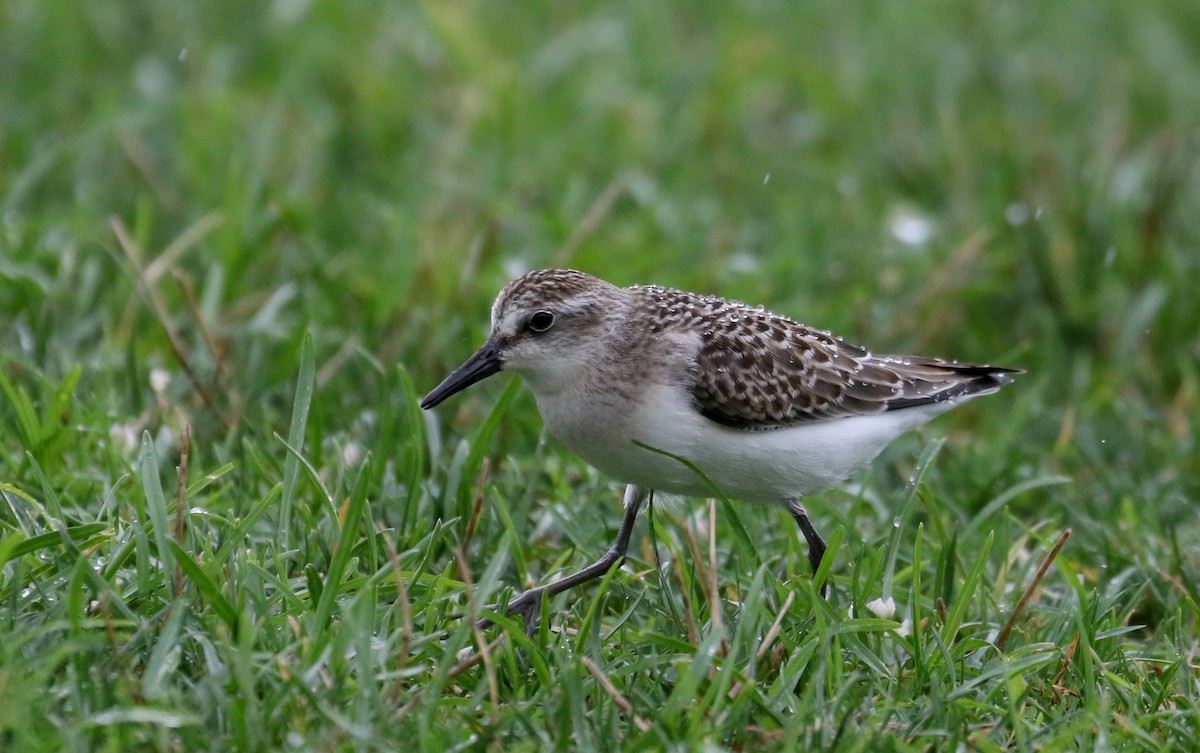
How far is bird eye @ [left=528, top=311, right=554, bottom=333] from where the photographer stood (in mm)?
5621

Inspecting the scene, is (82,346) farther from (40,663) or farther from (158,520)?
(40,663)

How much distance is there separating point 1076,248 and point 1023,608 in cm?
401

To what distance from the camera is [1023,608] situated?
17.6 feet

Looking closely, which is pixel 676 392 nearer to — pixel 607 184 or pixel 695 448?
pixel 695 448

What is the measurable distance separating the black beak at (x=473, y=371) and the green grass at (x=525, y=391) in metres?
0.22

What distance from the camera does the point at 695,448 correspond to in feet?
17.7

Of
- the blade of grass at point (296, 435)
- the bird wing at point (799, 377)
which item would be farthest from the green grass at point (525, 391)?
the bird wing at point (799, 377)

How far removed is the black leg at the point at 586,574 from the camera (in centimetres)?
518

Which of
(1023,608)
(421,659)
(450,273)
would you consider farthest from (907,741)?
(450,273)

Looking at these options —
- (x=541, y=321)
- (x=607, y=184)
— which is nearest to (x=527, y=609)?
(x=541, y=321)

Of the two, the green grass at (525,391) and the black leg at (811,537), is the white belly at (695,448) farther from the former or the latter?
the green grass at (525,391)

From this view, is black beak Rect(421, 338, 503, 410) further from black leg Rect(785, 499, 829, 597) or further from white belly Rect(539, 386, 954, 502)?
black leg Rect(785, 499, 829, 597)

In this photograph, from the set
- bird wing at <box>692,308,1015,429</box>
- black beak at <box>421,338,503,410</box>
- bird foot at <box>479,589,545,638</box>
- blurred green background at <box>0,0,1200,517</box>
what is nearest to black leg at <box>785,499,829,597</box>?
bird wing at <box>692,308,1015,429</box>

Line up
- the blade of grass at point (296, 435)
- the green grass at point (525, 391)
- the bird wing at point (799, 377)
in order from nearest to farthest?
1. the green grass at point (525, 391)
2. the blade of grass at point (296, 435)
3. the bird wing at point (799, 377)
